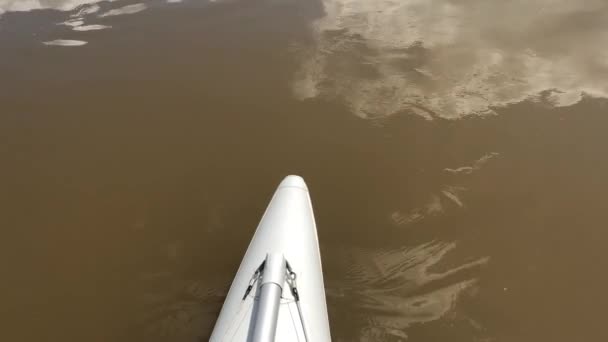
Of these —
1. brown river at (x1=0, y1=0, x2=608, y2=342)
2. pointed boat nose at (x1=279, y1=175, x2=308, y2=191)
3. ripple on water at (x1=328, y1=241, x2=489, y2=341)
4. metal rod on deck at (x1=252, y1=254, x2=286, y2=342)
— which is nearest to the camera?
metal rod on deck at (x1=252, y1=254, x2=286, y2=342)

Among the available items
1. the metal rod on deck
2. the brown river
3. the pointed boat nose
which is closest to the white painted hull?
the pointed boat nose

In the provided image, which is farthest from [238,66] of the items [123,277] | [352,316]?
[352,316]

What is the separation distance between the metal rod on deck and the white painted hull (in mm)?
183

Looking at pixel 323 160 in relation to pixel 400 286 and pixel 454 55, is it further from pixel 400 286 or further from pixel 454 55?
pixel 454 55

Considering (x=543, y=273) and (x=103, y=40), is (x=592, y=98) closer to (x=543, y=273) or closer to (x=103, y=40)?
(x=543, y=273)

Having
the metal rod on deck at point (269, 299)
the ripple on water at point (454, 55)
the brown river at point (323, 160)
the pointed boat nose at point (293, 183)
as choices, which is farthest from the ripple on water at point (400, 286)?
the ripple on water at point (454, 55)

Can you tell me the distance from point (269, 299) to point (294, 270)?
2.36ft

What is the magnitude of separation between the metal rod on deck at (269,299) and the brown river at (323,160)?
0.96m

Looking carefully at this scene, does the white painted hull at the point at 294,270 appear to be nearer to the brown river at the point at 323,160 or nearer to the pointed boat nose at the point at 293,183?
the pointed boat nose at the point at 293,183

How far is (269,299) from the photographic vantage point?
2682mm

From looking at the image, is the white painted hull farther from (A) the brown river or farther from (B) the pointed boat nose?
(A) the brown river

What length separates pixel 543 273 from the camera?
3.88 metres

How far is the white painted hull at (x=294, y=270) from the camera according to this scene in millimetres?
2949

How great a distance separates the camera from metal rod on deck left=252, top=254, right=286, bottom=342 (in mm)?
2426
